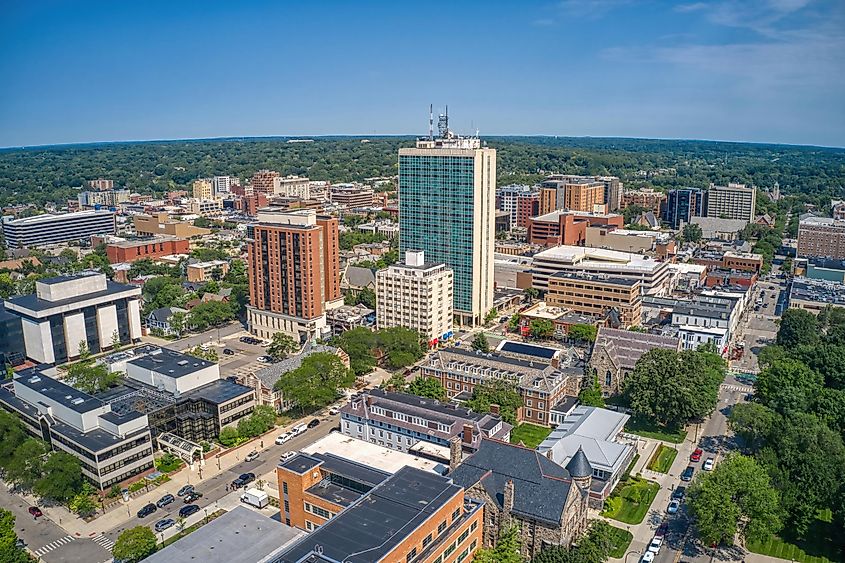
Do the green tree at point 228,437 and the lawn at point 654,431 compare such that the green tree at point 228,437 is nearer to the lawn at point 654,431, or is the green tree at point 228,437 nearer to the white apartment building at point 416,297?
the white apartment building at point 416,297

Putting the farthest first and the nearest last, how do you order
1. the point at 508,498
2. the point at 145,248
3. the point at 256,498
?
1. the point at 145,248
2. the point at 256,498
3. the point at 508,498

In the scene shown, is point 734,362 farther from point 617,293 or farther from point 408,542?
point 408,542

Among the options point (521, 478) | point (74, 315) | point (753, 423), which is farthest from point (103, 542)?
point (753, 423)

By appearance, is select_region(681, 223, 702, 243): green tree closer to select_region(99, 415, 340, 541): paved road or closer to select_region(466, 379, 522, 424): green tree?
select_region(466, 379, 522, 424): green tree

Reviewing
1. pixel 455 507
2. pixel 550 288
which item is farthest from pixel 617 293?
pixel 455 507

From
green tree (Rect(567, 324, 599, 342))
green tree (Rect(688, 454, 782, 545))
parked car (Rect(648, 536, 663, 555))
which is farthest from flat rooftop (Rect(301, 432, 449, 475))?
green tree (Rect(567, 324, 599, 342))

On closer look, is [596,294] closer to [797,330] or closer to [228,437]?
[797,330]
